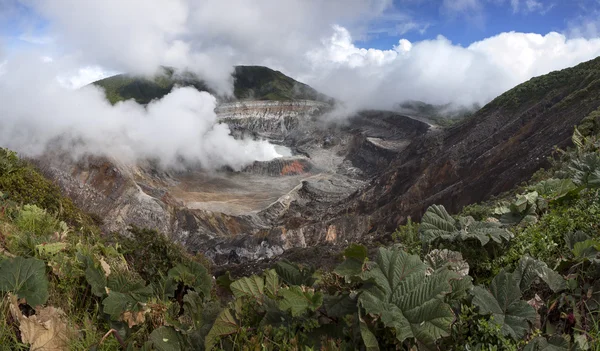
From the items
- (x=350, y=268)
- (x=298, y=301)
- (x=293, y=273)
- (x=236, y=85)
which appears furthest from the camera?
(x=236, y=85)

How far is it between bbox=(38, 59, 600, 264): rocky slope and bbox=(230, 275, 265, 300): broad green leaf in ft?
105

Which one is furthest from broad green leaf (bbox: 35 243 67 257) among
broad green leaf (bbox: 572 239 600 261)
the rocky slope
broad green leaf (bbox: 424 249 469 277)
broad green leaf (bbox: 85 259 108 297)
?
the rocky slope

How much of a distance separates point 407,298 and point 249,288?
3.44 feet

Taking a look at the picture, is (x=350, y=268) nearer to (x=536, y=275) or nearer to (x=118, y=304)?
(x=536, y=275)

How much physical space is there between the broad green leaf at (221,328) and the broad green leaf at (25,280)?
1.42m

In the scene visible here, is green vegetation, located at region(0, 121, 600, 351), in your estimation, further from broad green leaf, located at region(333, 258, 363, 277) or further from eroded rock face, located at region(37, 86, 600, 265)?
eroded rock face, located at region(37, 86, 600, 265)

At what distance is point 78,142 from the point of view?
54844mm

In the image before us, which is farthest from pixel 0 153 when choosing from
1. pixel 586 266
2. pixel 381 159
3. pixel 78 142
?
pixel 381 159

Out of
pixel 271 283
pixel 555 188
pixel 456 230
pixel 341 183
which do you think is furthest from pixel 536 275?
pixel 341 183

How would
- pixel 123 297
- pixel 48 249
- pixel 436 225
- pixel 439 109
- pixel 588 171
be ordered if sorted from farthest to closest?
pixel 439 109
pixel 588 171
pixel 436 225
pixel 48 249
pixel 123 297

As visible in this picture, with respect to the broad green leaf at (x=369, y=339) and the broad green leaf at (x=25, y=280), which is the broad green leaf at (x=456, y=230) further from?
the broad green leaf at (x=25, y=280)

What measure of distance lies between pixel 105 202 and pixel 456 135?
44724 mm

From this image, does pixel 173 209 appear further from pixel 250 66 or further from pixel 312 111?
pixel 250 66

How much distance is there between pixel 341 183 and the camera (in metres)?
68.1
